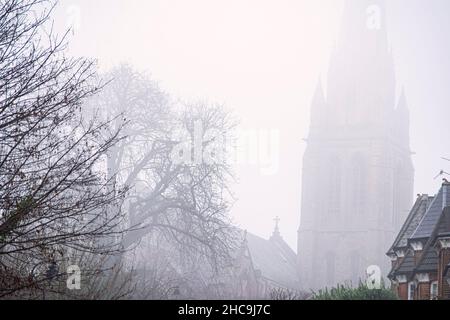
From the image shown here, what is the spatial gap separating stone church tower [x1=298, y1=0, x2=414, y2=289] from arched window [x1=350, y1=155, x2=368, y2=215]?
0.36 ft

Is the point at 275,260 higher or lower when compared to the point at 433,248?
higher

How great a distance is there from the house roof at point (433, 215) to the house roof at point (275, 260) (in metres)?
57.3

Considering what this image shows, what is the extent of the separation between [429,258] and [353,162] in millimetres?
65265

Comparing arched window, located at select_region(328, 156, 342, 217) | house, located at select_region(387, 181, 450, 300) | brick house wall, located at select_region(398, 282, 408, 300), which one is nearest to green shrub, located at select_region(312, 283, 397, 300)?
house, located at select_region(387, 181, 450, 300)

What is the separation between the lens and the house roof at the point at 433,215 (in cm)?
4064

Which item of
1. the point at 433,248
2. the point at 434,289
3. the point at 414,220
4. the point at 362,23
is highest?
the point at 362,23

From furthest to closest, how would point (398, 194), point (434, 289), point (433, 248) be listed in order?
point (398, 194)
point (433, 248)
point (434, 289)

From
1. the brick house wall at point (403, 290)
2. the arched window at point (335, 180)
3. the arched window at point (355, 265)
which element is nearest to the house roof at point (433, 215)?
the brick house wall at point (403, 290)

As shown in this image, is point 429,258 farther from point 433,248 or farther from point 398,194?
point 398,194

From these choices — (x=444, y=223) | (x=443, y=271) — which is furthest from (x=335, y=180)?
(x=443, y=271)

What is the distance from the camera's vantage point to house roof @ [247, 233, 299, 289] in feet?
338

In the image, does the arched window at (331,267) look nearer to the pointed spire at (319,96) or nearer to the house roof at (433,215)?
the pointed spire at (319,96)

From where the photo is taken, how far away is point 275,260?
111875mm
